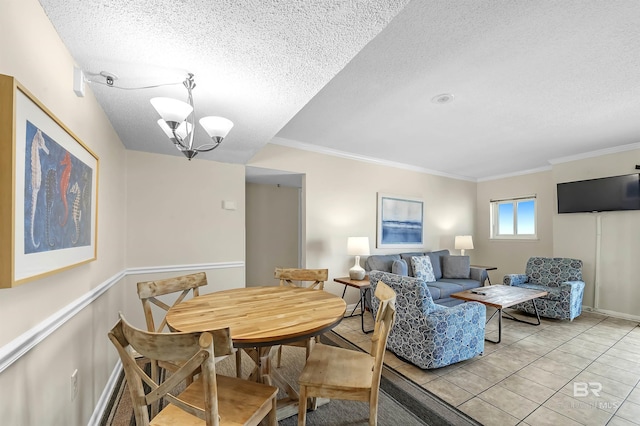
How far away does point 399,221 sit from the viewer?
4.79 metres

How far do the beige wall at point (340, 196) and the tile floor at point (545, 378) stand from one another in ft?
3.73

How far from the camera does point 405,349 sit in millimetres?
2523

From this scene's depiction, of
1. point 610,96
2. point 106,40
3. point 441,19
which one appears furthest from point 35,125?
point 610,96

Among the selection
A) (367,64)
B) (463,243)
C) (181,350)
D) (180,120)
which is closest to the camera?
(181,350)

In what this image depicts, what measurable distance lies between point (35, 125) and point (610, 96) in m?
4.11

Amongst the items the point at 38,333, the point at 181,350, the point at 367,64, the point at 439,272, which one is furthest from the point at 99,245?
the point at 439,272

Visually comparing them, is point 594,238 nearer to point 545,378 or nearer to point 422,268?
point 422,268

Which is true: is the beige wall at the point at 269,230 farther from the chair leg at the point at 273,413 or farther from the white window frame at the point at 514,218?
the white window frame at the point at 514,218

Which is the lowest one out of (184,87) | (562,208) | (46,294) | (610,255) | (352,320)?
(352,320)

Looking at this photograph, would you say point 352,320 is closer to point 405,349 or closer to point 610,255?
point 405,349

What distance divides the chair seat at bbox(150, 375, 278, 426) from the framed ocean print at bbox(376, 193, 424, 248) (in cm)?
349

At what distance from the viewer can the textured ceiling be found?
1117mm

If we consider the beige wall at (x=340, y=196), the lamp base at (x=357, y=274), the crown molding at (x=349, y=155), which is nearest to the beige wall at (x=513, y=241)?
the crown molding at (x=349, y=155)

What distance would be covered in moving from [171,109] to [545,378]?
11.4 feet
